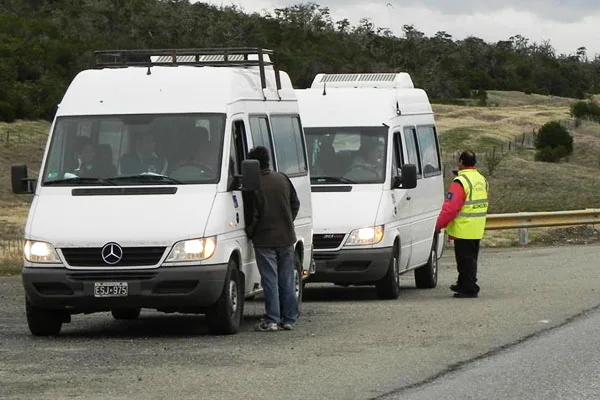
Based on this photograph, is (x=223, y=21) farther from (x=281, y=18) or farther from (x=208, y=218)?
(x=208, y=218)

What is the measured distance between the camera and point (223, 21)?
4510 inches

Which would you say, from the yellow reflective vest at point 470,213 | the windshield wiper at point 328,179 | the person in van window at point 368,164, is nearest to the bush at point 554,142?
the person in van window at point 368,164

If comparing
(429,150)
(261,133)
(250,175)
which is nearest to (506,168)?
(429,150)

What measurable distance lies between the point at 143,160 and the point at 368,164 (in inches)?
207

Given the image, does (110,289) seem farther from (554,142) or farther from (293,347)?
(554,142)

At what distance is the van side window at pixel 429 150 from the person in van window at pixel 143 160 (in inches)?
285

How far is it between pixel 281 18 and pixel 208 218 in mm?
110230

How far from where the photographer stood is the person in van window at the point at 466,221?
738 inches

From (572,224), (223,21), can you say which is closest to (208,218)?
(572,224)

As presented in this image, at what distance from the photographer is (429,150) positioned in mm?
21859

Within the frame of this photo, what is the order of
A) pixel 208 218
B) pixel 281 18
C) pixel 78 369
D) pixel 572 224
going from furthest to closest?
pixel 281 18 → pixel 572 224 → pixel 208 218 → pixel 78 369

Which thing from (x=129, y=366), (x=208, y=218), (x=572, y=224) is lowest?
(x=572, y=224)

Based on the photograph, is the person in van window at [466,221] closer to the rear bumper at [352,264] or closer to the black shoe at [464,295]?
the black shoe at [464,295]

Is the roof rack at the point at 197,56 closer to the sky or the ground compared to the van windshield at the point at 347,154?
closer to the sky
